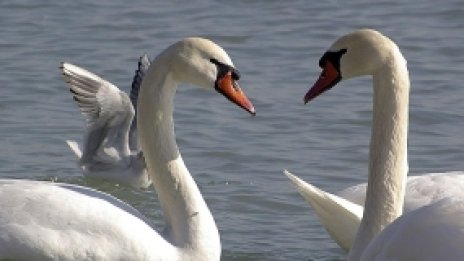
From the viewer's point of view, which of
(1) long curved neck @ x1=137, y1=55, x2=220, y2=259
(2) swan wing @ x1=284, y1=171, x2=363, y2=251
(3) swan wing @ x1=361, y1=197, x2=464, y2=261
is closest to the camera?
(3) swan wing @ x1=361, y1=197, x2=464, y2=261

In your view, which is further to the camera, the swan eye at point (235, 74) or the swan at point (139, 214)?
the swan eye at point (235, 74)

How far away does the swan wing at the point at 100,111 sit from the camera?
8.93 meters

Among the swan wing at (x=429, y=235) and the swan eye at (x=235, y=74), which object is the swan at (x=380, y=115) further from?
the swan wing at (x=429, y=235)

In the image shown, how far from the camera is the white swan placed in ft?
30.2

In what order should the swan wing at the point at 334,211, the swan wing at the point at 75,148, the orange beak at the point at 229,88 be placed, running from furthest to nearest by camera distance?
the swan wing at the point at 75,148
the orange beak at the point at 229,88
the swan wing at the point at 334,211

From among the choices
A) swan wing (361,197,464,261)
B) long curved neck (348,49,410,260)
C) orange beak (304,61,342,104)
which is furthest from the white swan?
swan wing (361,197,464,261)

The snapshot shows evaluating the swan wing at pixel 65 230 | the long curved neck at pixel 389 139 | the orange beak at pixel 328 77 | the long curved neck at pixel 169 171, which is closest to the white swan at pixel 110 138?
the long curved neck at pixel 169 171

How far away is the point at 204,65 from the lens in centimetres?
749

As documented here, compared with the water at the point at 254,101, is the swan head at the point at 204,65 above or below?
above

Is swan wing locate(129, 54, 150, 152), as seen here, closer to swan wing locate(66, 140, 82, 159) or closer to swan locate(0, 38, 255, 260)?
swan wing locate(66, 140, 82, 159)

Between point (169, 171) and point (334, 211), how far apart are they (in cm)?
82

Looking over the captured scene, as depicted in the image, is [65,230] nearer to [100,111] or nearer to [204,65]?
[204,65]

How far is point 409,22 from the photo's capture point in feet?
44.4

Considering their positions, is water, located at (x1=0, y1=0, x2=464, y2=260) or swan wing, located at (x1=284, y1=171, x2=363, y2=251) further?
water, located at (x1=0, y1=0, x2=464, y2=260)
